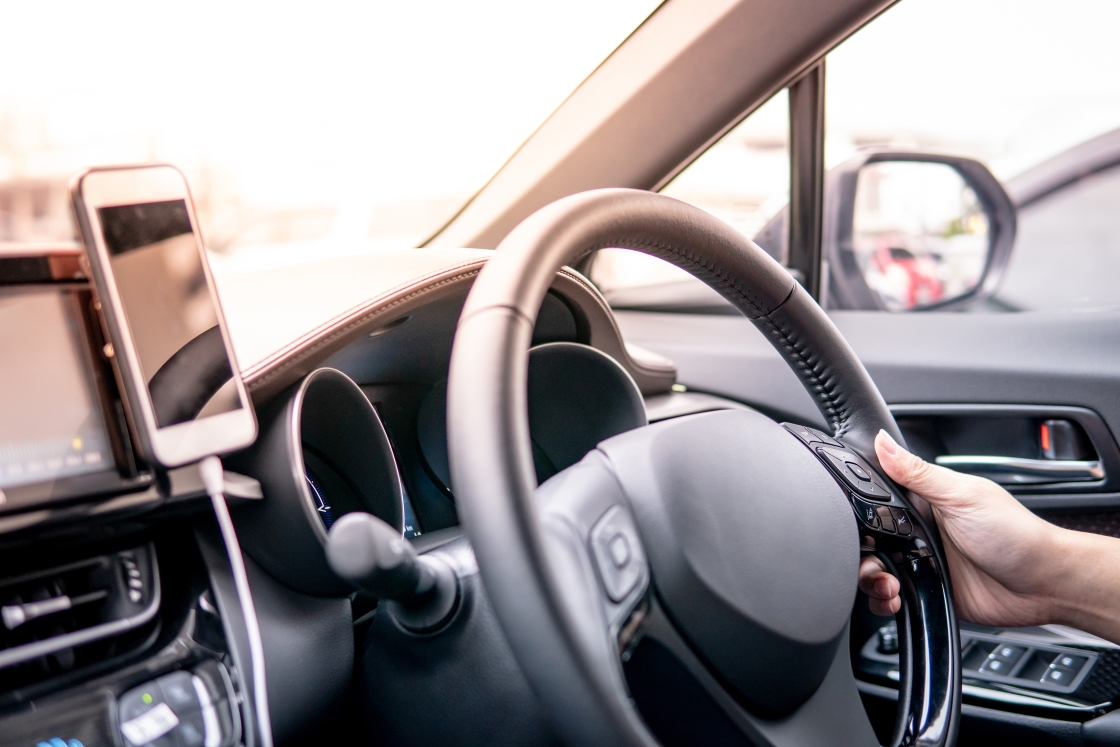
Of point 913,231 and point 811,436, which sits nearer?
point 811,436

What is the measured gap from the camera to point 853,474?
0.95 metres

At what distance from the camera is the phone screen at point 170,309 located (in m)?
0.73

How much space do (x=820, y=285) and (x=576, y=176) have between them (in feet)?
1.97

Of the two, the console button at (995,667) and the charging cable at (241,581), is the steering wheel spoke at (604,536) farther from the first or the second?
the console button at (995,667)

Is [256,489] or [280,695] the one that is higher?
[256,489]

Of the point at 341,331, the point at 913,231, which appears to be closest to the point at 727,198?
the point at 913,231

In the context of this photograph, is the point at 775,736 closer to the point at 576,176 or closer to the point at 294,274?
the point at 294,274

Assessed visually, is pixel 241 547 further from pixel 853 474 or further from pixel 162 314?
pixel 853 474

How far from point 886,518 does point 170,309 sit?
732mm

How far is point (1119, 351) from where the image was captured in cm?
153

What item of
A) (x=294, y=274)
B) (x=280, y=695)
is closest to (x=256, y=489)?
(x=280, y=695)

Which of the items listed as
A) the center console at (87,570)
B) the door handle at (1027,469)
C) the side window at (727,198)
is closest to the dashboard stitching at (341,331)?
the center console at (87,570)

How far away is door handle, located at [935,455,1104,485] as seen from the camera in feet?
5.07

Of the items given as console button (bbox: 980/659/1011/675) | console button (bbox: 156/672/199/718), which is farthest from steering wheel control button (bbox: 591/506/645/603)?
console button (bbox: 980/659/1011/675)
